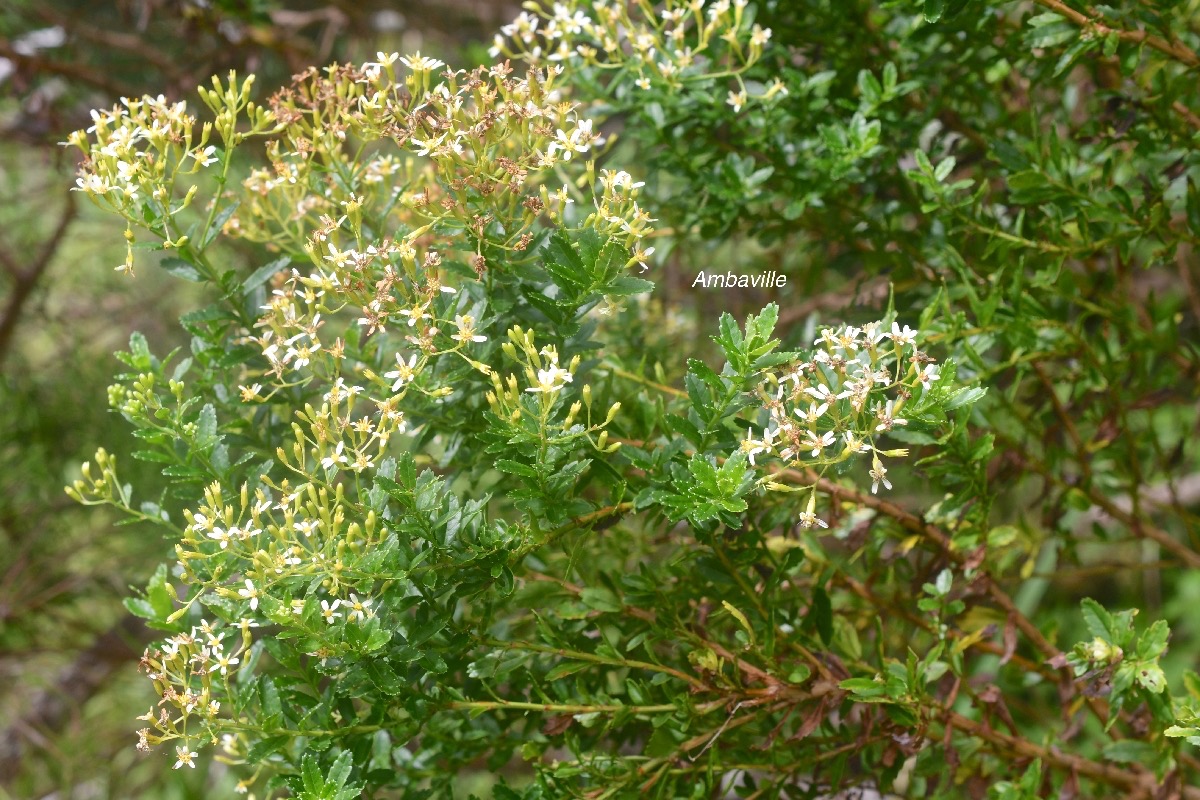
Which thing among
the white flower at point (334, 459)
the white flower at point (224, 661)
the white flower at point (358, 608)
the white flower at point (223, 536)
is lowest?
the white flower at point (224, 661)

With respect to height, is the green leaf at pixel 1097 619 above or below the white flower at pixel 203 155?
below

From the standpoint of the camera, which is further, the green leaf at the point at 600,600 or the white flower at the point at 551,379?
the green leaf at the point at 600,600

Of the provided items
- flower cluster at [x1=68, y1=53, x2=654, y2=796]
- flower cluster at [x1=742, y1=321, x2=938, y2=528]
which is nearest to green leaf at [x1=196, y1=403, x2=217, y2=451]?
flower cluster at [x1=68, y1=53, x2=654, y2=796]

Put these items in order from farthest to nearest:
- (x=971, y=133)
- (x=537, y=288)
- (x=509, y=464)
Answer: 1. (x=971, y=133)
2. (x=537, y=288)
3. (x=509, y=464)

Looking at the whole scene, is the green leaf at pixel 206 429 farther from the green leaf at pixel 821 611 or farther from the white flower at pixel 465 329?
the green leaf at pixel 821 611

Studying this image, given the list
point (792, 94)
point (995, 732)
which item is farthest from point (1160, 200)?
point (995, 732)

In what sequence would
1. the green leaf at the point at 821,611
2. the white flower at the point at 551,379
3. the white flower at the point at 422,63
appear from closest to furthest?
1. the white flower at the point at 551,379
2. the white flower at the point at 422,63
3. the green leaf at the point at 821,611

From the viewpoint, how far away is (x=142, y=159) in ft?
2.42

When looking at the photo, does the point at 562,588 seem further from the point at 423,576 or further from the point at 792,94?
the point at 792,94

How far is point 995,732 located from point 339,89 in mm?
725

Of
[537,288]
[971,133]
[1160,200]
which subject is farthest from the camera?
[971,133]

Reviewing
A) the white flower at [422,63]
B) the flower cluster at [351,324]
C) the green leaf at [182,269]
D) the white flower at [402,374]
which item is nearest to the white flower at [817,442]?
the flower cluster at [351,324]

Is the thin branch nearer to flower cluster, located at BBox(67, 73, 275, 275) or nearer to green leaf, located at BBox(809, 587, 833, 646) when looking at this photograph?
green leaf, located at BBox(809, 587, 833, 646)

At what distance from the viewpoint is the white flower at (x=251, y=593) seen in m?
0.64
